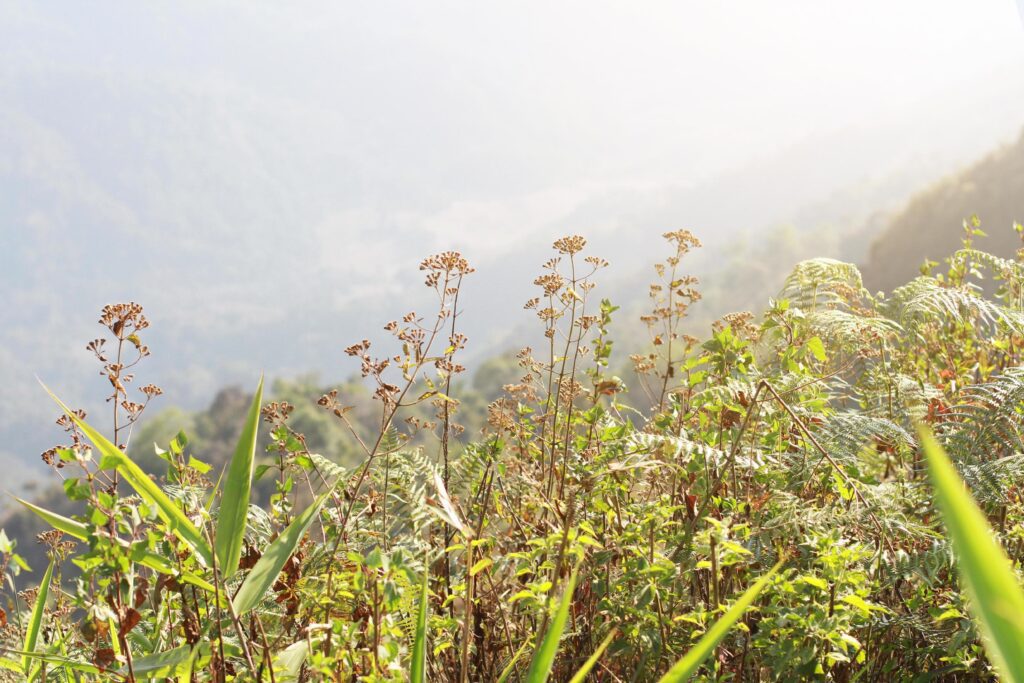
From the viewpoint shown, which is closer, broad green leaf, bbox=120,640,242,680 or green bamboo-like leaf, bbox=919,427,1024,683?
green bamboo-like leaf, bbox=919,427,1024,683

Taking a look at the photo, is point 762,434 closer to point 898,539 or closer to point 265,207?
point 898,539

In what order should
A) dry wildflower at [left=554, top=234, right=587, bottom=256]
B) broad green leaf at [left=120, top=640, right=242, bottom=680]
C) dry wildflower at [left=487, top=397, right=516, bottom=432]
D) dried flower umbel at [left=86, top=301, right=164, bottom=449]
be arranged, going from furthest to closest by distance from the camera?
1. dry wildflower at [left=554, top=234, right=587, bottom=256]
2. dry wildflower at [left=487, top=397, right=516, bottom=432]
3. dried flower umbel at [left=86, top=301, right=164, bottom=449]
4. broad green leaf at [left=120, top=640, right=242, bottom=680]

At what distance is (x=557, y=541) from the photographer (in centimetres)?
124

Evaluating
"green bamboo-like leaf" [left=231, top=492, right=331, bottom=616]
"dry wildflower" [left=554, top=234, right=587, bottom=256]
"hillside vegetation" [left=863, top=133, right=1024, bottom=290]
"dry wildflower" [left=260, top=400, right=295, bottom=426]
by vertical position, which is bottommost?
"green bamboo-like leaf" [left=231, top=492, right=331, bottom=616]

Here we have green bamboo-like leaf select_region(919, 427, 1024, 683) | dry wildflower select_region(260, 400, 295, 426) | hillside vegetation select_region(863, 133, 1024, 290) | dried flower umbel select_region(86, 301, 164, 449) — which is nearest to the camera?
green bamboo-like leaf select_region(919, 427, 1024, 683)

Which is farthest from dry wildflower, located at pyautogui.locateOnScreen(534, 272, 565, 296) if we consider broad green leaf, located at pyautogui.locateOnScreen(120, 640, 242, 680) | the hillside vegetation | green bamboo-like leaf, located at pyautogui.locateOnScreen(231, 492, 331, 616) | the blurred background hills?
the blurred background hills

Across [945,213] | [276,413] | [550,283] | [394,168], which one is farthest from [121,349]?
[394,168]

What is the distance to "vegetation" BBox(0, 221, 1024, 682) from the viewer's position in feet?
3.51

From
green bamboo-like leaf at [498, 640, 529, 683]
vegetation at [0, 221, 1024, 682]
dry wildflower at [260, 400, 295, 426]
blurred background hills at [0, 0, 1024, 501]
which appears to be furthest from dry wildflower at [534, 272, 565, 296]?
blurred background hills at [0, 0, 1024, 501]

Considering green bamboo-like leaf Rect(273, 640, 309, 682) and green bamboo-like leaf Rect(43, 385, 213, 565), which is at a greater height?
Result: green bamboo-like leaf Rect(43, 385, 213, 565)

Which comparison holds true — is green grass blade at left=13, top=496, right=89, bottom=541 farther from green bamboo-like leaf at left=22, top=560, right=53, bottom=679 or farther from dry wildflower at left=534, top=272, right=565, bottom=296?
dry wildflower at left=534, top=272, right=565, bottom=296

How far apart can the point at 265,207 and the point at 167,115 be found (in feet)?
118

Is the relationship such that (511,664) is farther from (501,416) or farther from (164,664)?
(501,416)

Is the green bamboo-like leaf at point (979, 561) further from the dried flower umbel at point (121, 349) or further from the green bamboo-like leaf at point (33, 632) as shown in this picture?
the green bamboo-like leaf at point (33, 632)
